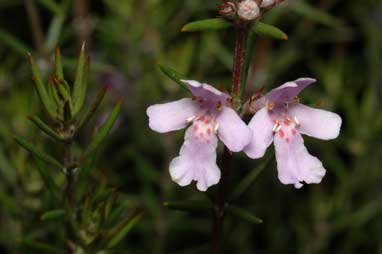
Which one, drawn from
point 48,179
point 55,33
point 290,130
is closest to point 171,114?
point 290,130

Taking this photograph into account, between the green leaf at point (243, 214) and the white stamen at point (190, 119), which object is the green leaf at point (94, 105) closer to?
the white stamen at point (190, 119)

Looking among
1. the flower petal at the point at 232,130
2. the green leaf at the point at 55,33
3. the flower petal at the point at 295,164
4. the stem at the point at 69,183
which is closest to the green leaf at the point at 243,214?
the flower petal at the point at 295,164

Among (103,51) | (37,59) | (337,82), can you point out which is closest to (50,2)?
(37,59)

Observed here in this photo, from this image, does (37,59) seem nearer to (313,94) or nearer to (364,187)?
(313,94)

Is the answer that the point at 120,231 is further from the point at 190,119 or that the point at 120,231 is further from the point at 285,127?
the point at 285,127

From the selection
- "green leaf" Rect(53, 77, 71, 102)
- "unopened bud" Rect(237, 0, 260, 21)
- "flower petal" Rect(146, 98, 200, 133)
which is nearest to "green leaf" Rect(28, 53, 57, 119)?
"green leaf" Rect(53, 77, 71, 102)

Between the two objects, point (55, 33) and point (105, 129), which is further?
point (55, 33)
